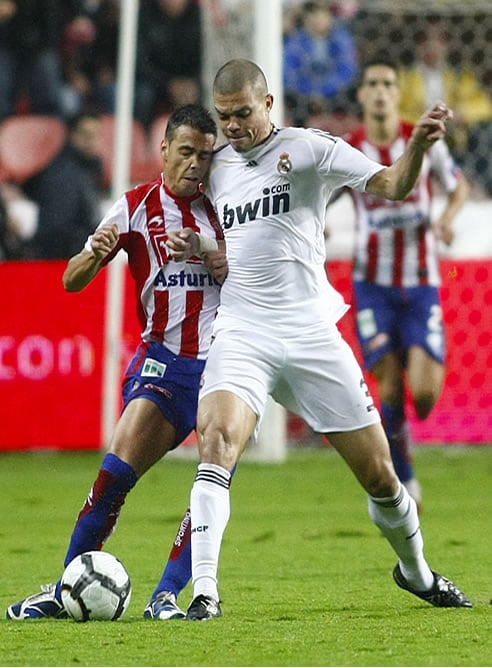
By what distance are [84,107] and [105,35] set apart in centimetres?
85

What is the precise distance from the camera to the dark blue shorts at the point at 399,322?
9031mm

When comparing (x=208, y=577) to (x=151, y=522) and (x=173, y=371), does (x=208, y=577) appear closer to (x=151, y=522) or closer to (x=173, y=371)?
(x=173, y=371)

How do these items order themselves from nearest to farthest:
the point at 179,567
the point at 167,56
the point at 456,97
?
the point at 179,567 < the point at 456,97 < the point at 167,56

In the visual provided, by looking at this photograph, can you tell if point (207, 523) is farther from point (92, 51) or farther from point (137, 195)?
point (92, 51)

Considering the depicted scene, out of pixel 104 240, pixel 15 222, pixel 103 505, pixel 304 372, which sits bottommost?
pixel 15 222

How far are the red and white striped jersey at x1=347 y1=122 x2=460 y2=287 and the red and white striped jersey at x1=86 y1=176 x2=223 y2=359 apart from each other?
3.37 metres

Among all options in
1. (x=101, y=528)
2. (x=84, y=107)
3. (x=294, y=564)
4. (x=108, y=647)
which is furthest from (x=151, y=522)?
(x=84, y=107)

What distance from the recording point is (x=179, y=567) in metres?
5.60

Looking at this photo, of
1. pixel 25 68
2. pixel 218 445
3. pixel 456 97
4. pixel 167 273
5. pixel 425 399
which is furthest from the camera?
pixel 25 68

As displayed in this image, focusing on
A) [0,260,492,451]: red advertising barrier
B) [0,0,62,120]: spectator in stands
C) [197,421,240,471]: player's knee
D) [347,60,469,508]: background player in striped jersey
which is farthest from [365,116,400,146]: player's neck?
[0,0,62,120]: spectator in stands

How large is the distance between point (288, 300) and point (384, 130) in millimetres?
3732

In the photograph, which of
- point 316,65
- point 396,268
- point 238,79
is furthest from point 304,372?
point 316,65

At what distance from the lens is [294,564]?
711cm

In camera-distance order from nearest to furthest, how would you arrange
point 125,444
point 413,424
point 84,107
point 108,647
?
1. point 108,647
2. point 125,444
3. point 413,424
4. point 84,107
